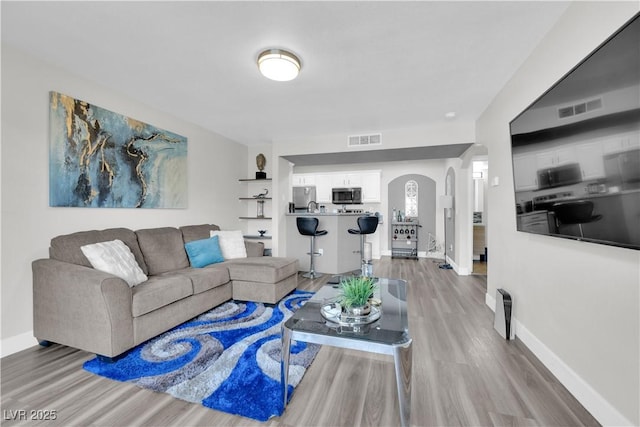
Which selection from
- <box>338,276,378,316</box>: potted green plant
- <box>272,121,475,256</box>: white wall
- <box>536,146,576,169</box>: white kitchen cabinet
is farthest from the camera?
<box>272,121,475,256</box>: white wall

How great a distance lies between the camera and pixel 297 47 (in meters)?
2.09

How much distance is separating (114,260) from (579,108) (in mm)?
3411

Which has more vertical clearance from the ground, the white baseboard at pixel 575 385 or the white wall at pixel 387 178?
the white wall at pixel 387 178

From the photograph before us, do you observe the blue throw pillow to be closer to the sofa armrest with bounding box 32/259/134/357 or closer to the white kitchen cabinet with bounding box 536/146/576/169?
the sofa armrest with bounding box 32/259/134/357

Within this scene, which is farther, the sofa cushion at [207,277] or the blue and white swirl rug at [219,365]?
the sofa cushion at [207,277]

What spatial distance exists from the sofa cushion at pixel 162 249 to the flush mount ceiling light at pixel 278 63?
220 cm

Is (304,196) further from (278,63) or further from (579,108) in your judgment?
(579,108)

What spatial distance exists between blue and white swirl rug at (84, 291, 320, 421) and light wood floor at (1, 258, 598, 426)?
0.21ft

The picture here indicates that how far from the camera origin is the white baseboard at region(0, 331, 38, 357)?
200cm

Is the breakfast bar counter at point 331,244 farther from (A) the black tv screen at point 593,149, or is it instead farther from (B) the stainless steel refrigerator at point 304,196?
(A) the black tv screen at point 593,149

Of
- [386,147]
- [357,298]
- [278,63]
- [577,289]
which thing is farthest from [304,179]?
[577,289]

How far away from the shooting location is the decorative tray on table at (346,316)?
1.53 m

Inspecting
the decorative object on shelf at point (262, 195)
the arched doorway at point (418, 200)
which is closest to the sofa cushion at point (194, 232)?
the decorative object on shelf at point (262, 195)

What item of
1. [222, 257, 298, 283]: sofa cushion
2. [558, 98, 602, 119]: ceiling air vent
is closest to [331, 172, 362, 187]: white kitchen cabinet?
[222, 257, 298, 283]: sofa cushion
